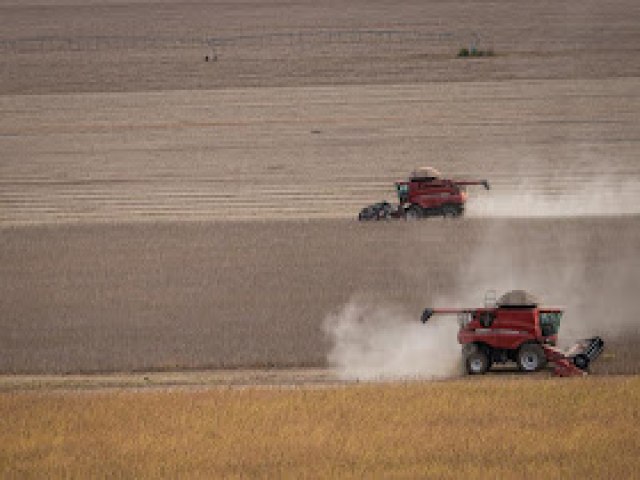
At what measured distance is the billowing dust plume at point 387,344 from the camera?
2359 cm

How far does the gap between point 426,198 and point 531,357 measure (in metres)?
13.4

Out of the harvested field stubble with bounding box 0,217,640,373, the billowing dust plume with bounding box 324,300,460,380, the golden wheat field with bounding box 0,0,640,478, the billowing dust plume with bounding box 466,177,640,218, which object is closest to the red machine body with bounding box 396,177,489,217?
the harvested field stubble with bounding box 0,217,640,373

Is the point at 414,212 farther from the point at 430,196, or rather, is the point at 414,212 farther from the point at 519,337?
the point at 519,337

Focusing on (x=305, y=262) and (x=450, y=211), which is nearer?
(x=305, y=262)

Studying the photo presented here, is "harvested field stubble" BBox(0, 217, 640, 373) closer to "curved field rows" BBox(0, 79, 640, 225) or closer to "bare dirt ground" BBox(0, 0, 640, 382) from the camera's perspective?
"bare dirt ground" BBox(0, 0, 640, 382)

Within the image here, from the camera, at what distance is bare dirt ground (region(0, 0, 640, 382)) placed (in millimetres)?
26906

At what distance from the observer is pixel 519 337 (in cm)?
2228

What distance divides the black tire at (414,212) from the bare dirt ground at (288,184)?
2.53ft

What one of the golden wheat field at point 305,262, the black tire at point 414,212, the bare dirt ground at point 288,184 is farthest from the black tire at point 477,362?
the black tire at point 414,212

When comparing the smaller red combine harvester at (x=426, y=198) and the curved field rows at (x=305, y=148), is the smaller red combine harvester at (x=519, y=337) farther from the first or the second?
the curved field rows at (x=305, y=148)

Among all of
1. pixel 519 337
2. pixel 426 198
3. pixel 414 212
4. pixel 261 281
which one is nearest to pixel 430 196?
pixel 426 198

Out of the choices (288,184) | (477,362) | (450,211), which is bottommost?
(477,362)

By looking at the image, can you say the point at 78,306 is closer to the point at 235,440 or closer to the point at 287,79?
the point at 235,440

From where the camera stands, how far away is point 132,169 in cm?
Result: 4781
